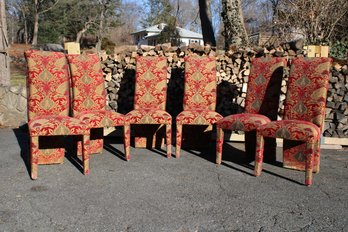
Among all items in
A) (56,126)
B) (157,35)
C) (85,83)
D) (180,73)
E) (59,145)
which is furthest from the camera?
(157,35)

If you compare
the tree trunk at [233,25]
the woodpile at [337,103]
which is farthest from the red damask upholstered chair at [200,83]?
the tree trunk at [233,25]

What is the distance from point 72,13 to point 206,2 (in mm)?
22963

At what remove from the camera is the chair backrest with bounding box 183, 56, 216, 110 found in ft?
17.0

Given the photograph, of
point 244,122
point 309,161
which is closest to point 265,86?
point 244,122

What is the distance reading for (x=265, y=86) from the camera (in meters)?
4.70

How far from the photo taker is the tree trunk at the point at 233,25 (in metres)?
7.57

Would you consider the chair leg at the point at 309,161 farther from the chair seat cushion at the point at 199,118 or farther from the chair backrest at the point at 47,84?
the chair backrest at the point at 47,84

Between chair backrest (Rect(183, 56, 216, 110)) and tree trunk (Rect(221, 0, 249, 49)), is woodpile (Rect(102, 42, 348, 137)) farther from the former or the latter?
tree trunk (Rect(221, 0, 249, 49))

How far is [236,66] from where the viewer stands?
605cm

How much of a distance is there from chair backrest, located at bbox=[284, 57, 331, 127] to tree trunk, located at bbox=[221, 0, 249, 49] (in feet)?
10.5

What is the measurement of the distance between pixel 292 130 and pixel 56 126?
242cm

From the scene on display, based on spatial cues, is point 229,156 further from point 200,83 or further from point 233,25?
point 233,25

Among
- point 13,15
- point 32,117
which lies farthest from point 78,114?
point 13,15

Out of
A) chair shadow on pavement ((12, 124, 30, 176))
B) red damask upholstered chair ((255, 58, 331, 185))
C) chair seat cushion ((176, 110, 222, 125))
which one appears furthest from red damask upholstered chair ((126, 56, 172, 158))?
red damask upholstered chair ((255, 58, 331, 185))
